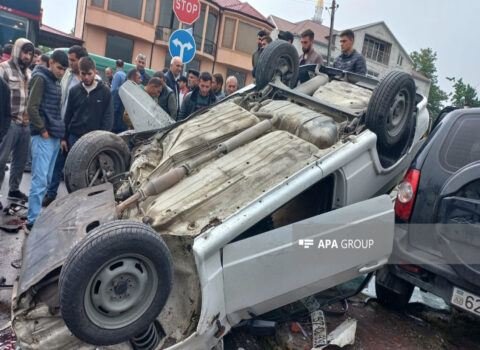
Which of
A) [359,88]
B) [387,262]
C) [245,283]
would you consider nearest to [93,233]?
[245,283]

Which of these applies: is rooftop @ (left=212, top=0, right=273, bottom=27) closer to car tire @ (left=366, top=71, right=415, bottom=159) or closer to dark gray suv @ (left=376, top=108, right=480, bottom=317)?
car tire @ (left=366, top=71, right=415, bottom=159)

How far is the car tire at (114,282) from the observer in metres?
1.96

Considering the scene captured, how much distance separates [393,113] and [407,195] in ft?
2.59

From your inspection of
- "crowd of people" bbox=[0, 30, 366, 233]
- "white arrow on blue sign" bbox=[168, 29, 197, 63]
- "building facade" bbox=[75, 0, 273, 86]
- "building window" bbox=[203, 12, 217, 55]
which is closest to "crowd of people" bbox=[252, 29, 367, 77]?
"crowd of people" bbox=[0, 30, 366, 233]

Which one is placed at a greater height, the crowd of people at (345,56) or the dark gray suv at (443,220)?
the crowd of people at (345,56)

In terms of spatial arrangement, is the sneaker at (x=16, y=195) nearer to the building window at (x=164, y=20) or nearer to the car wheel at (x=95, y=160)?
the car wheel at (x=95, y=160)

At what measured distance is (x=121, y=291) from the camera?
2.10 m

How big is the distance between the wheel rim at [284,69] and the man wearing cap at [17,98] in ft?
9.36

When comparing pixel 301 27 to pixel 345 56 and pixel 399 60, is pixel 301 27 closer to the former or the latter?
pixel 399 60

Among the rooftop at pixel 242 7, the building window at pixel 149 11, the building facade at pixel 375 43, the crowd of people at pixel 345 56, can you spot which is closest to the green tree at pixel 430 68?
the building facade at pixel 375 43

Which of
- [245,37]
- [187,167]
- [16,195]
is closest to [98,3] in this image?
[245,37]

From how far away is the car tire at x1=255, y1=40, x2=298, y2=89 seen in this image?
4039 millimetres

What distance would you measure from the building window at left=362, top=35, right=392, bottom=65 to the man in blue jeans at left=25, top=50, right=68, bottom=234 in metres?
32.0

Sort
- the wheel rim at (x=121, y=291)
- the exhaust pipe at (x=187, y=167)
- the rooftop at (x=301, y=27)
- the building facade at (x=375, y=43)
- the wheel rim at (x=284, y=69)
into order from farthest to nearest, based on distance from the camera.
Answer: the building facade at (x=375, y=43)
the rooftop at (x=301, y=27)
the wheel rim at (x=284, y=69)
the exhaust pipe at (x=187, y=167)
the wheel rim at (x=121, y=291)
